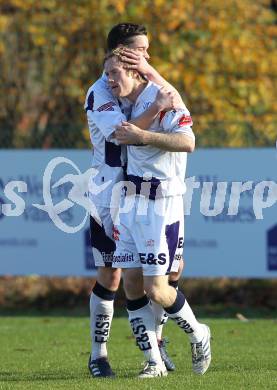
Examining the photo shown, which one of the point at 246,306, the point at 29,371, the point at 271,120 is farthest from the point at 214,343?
the point at 271,120

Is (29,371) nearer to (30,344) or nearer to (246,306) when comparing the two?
(30,344)

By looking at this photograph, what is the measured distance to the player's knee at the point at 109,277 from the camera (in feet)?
27.4

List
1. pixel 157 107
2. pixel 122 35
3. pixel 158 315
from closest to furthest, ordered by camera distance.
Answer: pixel 157 107 → pixel 122 35 → pixel 158 315

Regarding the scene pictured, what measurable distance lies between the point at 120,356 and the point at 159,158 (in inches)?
102

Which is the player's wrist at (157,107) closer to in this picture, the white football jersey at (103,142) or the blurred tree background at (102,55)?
the white football jersey at (103,142)

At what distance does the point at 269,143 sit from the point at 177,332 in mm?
3197

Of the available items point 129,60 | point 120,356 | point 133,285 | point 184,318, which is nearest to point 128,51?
point 129,60

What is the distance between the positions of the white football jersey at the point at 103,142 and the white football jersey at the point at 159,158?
0.69ft

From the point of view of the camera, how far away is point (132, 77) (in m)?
7.80

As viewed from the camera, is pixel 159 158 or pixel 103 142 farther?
pixel 103 142

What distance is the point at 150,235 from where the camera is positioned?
771 centimetres

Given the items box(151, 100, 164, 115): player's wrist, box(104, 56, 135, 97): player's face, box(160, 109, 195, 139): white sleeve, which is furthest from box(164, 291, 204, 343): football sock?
box(104, 56, 135, 97): player's face

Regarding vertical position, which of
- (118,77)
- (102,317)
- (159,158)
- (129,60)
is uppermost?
(129,60)

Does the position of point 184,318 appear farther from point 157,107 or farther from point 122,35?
point 122,35
